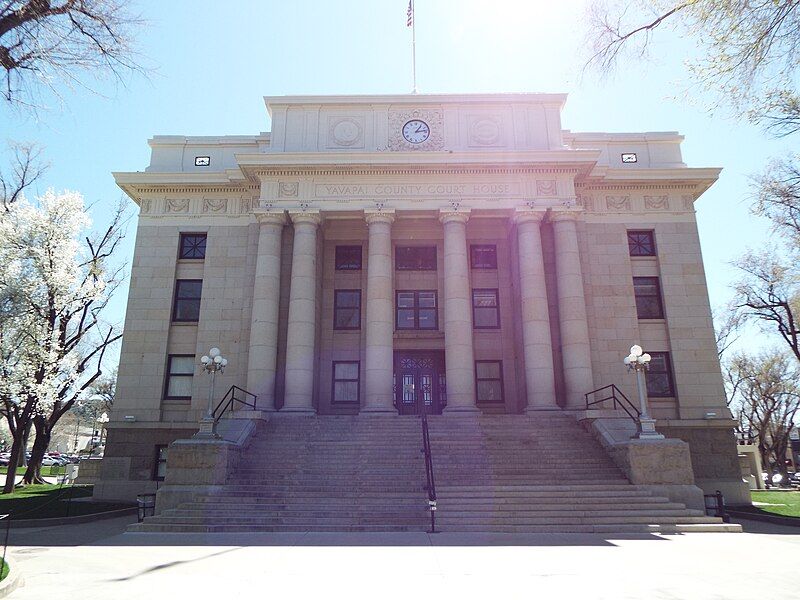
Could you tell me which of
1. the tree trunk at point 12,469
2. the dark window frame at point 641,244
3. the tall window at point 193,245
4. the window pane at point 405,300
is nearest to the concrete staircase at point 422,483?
the window pane at point 405,300

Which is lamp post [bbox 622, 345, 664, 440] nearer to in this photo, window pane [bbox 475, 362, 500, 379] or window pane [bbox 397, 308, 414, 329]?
window pane [bbox 475, 362, 500, 379]

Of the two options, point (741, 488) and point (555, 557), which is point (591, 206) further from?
point (555, 557)

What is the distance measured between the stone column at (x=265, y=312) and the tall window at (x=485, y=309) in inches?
347

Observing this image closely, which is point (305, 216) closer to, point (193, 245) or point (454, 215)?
point (193, 245)

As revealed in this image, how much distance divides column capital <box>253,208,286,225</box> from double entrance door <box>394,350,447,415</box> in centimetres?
786

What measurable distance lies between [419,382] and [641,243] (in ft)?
38.4

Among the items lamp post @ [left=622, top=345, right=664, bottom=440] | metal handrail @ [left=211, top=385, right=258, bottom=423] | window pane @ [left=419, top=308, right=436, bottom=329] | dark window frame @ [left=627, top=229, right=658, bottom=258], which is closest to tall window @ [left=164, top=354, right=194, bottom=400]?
metal handrail @ [left=211, top=385, right=258, bottom=423]

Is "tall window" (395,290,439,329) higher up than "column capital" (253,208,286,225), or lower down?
lower down

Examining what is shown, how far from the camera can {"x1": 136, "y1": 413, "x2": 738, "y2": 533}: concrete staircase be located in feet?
43.6

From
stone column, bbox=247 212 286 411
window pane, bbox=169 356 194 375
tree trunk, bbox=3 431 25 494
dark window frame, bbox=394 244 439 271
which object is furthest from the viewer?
dark window frame, bbox=394 244 439 271

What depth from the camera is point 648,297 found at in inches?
942

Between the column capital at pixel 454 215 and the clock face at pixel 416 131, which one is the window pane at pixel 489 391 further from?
the clock face at pixel 416 131

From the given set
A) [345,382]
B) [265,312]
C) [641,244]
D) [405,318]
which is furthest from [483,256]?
[265,312]

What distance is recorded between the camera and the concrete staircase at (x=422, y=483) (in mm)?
13289
